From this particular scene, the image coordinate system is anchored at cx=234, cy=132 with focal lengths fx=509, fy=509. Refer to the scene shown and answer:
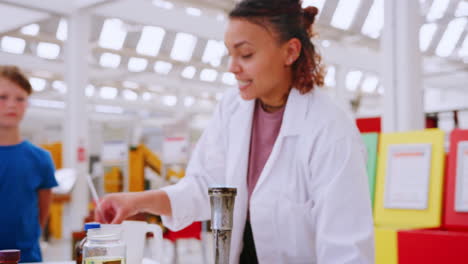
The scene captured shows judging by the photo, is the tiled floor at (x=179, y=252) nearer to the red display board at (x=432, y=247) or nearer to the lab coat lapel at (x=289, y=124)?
the red display board at (x=432, y=247)

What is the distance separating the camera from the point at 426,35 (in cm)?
335

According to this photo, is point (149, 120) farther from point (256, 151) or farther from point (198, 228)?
point (256, 151)

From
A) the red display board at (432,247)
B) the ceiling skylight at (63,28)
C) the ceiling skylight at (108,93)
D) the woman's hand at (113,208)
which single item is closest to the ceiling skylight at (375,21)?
the red display board at (432,247)

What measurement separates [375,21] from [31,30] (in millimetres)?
4903

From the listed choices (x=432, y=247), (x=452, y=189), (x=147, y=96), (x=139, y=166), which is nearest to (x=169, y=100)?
(x=147, y=96)

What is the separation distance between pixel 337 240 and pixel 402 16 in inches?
89.4

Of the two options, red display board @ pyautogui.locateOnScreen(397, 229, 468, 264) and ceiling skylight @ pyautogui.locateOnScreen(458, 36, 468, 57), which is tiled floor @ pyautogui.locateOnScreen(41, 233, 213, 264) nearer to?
ceiling skylight @ pyautogui.locateOnScreen(458, 36, 468, 57)

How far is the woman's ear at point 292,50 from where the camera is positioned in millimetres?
1484

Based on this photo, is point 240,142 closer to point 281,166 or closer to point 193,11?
point 281,166

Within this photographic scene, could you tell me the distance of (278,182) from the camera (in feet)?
4.68

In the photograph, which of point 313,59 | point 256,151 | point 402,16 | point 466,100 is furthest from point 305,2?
point 466,100

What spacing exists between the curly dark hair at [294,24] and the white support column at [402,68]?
1.69m

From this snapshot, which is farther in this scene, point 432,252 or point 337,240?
point 432,252

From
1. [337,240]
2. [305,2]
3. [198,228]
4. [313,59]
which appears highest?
[305,2]
